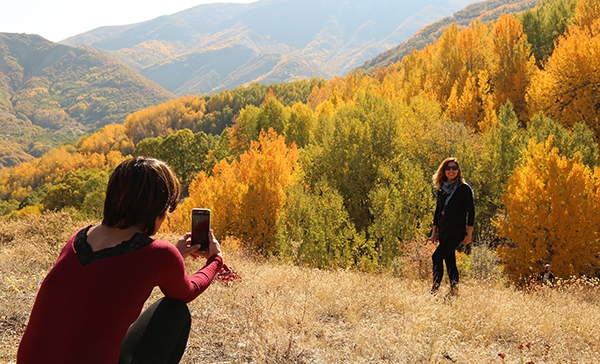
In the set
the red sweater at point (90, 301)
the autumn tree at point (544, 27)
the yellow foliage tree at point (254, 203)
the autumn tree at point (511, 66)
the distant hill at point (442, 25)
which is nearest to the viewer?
the red sweater at point (90, 301)

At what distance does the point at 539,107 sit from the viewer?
1345 inches

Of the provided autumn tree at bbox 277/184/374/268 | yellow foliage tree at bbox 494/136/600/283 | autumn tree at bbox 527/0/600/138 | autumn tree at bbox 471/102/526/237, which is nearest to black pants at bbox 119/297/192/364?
autumn tree at bbox 277/184/374/268

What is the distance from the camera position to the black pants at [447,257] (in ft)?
19.2

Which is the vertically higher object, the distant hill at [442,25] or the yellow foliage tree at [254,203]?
the distant hill at [442,25]

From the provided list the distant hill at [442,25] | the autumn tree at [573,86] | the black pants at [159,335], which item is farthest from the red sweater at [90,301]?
the distant hill at [442,25]

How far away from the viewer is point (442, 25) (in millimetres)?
189625

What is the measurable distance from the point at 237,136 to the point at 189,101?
95013 mm

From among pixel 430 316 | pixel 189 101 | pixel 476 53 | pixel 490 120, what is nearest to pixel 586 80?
pixel 490 120

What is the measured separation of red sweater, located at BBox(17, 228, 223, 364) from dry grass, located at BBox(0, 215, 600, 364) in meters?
2.18

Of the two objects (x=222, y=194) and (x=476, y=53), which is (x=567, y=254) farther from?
(x=476, y=53)

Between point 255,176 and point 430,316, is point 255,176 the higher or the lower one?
the lower one

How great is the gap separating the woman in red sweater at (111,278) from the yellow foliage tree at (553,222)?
22.3m

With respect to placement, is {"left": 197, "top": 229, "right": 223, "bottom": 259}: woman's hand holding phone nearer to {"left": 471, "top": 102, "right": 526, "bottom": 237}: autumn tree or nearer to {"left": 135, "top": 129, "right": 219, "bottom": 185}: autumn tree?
{"left": 471, "top": 102, "right": 526, "bottom": 237}: autumn tree

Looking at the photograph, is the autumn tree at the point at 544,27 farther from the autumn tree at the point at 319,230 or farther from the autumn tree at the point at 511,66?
the autumn tree at the point at 319,230
